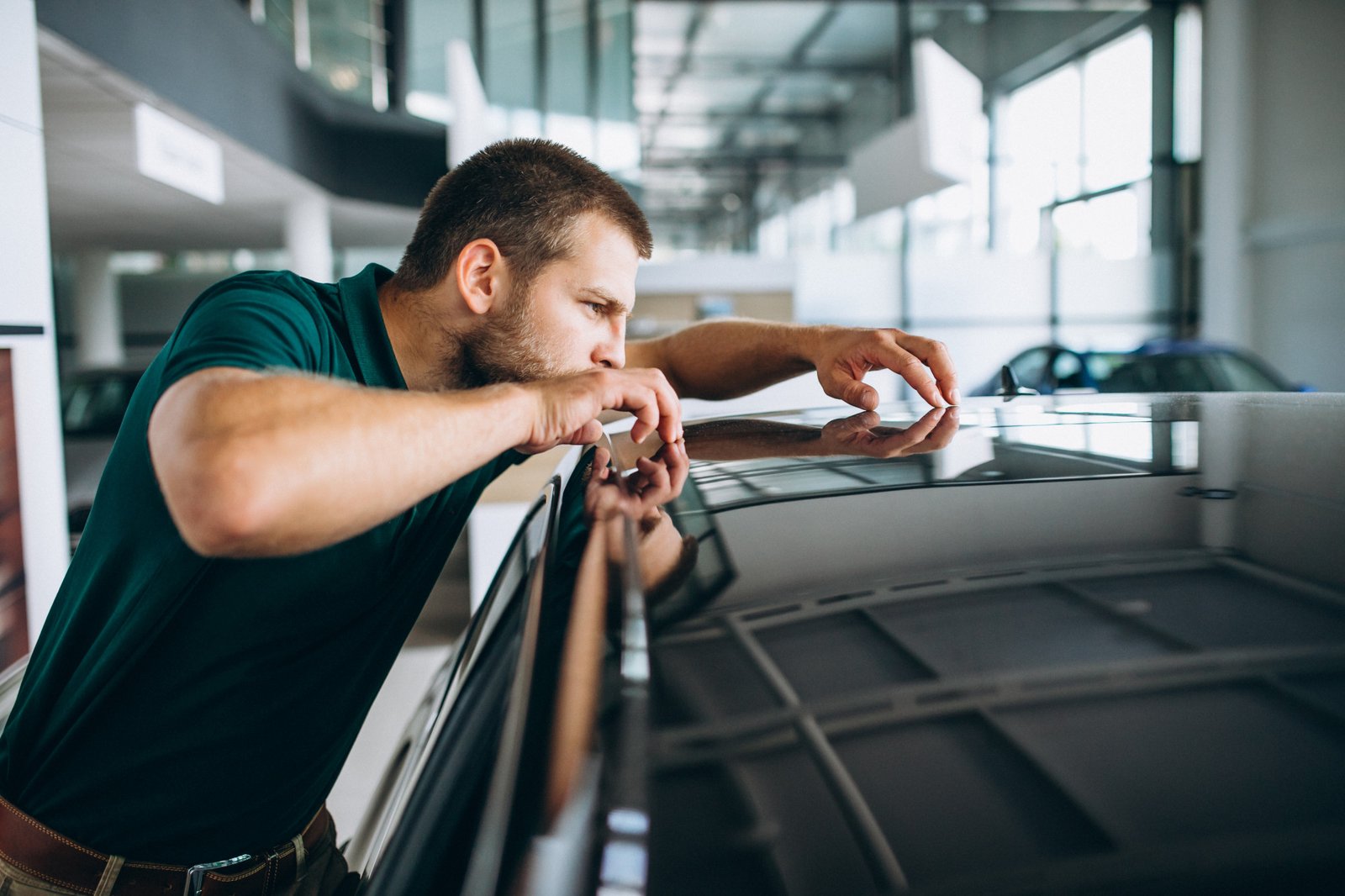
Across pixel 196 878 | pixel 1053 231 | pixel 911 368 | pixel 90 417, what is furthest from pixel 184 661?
pixel 1053 231

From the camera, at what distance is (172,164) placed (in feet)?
12.7

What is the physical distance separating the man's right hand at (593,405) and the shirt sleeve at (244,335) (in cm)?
30

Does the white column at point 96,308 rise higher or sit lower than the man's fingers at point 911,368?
higher

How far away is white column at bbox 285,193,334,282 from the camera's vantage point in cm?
756

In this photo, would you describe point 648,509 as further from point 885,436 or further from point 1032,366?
point 1032,366

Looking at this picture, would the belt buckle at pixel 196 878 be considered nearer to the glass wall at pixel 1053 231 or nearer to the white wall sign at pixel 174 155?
the white wall sign at pixel 174 155

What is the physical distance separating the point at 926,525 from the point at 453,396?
0.56 m

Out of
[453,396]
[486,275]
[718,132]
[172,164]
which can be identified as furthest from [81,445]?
[718,132]

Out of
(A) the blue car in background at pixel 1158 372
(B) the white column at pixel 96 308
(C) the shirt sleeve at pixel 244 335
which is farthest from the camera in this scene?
(B) the white column at pixel 96 308

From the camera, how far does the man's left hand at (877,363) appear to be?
4.46 ft

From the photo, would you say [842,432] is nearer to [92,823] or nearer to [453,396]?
[453,396]

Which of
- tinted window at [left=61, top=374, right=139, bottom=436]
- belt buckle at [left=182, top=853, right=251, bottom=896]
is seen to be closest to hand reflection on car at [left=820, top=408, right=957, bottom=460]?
belt buckle at [left=182, top=853, right=251, bottom=896]

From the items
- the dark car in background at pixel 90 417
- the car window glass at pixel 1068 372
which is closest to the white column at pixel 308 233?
the dark car in background at pixel 90 417

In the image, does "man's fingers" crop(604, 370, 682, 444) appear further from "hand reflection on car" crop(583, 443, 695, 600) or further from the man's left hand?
the man's left hand
